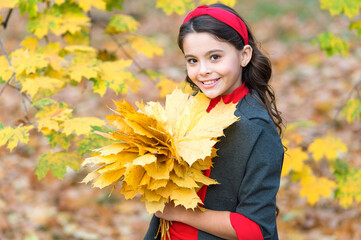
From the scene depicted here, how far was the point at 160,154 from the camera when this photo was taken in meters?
1.55

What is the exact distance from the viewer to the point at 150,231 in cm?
190

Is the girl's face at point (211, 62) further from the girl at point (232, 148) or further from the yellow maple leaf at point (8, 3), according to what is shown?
the yellow maple leaf at point (8, 3)

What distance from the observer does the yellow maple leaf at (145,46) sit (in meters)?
3.02

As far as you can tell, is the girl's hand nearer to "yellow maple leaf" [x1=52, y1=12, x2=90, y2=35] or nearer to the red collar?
the red collar

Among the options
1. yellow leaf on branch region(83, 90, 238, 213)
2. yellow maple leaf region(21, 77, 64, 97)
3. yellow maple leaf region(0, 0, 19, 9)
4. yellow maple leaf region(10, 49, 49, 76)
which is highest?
yellow maple leaf region(0, 0, 19, 9)

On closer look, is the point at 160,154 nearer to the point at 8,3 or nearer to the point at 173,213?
the point at 173,213

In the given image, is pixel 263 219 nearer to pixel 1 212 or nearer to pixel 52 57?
pixel 52 57

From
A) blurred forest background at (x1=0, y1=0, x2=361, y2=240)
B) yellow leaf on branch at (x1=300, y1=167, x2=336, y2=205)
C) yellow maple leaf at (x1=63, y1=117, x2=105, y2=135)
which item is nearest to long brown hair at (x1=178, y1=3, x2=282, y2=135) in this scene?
blurred forest background at (x1=0, y1=0, x2=361, y2=240)

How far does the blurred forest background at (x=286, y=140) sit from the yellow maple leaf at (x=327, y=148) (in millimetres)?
18

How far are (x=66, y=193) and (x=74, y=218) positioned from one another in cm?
49

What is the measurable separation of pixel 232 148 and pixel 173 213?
377 mm

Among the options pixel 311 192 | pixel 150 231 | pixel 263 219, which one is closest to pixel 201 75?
pixel 263 219

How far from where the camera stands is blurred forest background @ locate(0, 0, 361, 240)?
133 inches

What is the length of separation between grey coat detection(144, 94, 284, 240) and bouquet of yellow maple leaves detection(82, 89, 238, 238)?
0.26ft
